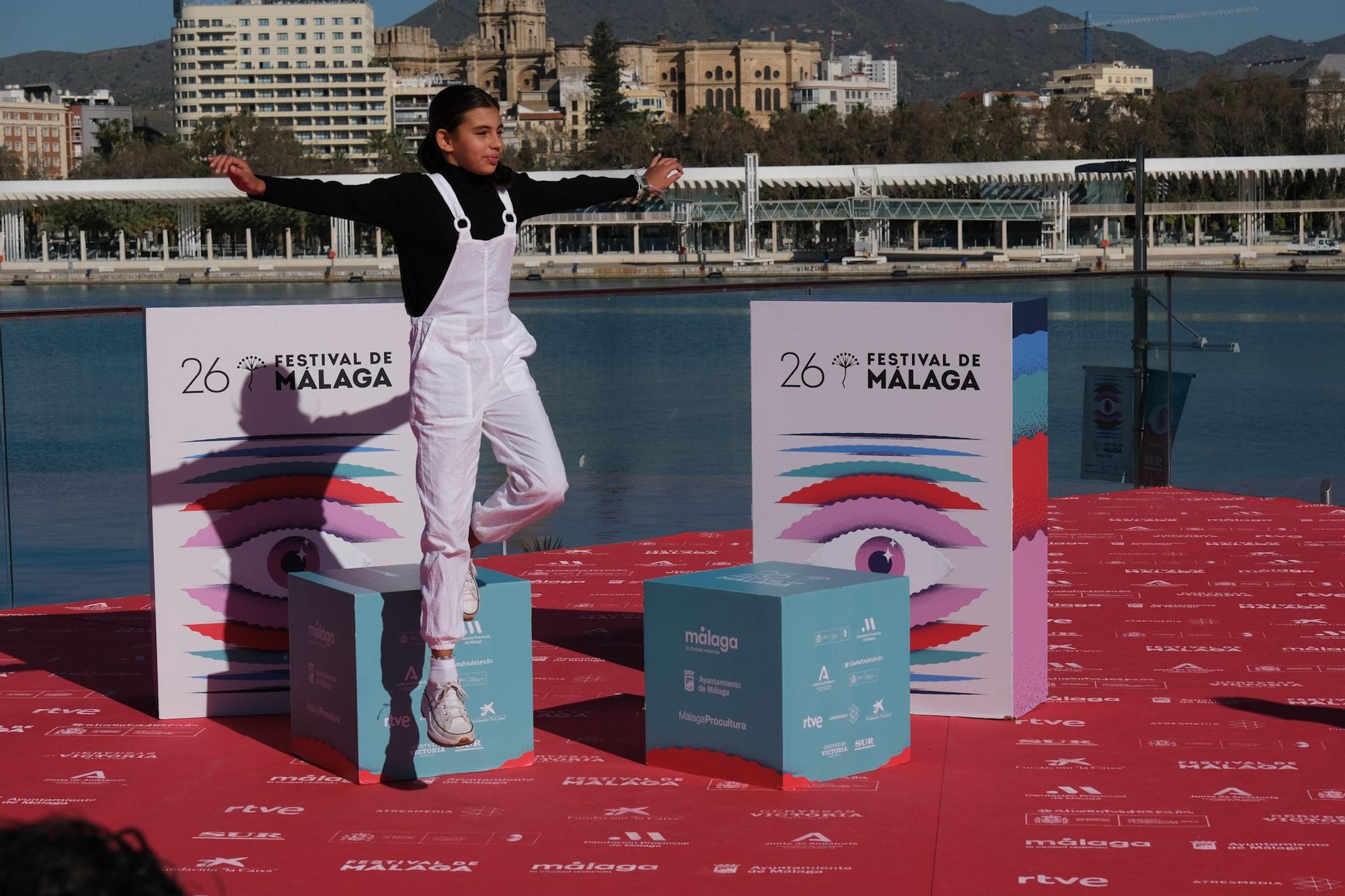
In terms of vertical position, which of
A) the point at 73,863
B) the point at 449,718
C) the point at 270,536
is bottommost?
the point at 449,718

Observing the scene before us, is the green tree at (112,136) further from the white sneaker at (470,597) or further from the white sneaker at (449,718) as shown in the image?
the white sneaker at (449,718)

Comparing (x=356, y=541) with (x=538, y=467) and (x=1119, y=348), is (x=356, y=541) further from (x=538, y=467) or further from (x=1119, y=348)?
(x=1119, y=348)

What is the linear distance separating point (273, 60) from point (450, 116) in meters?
158

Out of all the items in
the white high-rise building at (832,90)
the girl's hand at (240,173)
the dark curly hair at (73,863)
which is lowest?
the dark curly hair at (73,863)

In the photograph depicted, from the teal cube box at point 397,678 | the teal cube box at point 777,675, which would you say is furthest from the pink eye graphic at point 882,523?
the teal cube box at point 397,678

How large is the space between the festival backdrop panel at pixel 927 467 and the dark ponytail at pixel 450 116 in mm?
892

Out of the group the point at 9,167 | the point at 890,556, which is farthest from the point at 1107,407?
the point at 9,167

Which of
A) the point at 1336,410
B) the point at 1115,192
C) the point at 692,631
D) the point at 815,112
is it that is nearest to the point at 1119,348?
the point at 1336,410

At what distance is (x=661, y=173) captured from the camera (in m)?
3.63

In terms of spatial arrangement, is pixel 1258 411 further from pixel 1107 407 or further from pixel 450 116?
pixel 450 116

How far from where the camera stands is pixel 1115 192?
3100 inches

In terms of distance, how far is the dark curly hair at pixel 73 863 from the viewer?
878 millimetres

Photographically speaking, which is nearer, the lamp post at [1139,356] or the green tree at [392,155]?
the lamp post at [1139,356]

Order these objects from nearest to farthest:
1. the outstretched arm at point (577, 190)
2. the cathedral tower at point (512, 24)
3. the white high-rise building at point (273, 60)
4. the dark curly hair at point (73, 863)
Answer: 1. the dark curly hair at point (73, 863)
2. the outstretched arm at point (577, 190)
3. the white high-rise building at point (273, 60)
4. the cathedral tower at point (512, 24)
